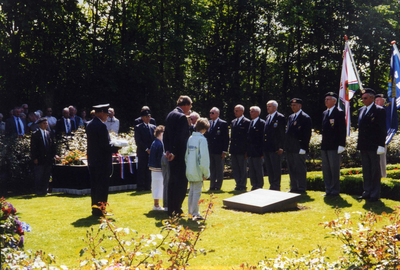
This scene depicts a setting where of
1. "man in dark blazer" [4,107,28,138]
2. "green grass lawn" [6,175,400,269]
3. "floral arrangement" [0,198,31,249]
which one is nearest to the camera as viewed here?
"floral arrangement" [0,198,31,249]

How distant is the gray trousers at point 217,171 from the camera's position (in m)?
11.4

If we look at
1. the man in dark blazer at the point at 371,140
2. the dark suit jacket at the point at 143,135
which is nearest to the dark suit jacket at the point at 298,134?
the man in dark blazer at the point at 371,140

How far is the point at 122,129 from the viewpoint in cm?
2064

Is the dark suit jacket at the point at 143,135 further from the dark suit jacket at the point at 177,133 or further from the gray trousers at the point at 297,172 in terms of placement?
the dark suit jacket at the point at 177,133

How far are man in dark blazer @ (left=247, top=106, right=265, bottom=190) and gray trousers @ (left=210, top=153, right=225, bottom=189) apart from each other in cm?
89

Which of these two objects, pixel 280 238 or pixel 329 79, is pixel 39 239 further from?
pixel 329 79

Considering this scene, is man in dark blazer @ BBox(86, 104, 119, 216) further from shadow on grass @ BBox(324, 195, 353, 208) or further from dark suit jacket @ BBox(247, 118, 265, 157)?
shadow on grass @ BBox(324, 195, 353, 208)

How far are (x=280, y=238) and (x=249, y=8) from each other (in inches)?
972

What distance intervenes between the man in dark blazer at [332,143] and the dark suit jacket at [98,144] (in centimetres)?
479

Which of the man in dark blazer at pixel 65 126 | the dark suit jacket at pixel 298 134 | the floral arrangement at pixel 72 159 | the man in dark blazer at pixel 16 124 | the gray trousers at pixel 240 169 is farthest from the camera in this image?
the man in dark blazer at pixel 65 126

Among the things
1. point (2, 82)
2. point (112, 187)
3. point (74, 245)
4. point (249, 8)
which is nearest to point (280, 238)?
point (74, 245)

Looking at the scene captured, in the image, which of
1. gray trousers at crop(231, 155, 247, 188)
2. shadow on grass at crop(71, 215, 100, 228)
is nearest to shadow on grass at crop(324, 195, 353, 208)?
gray trousers at crop(231, 155, 247, 188)

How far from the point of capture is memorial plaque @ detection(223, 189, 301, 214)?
8125 mm

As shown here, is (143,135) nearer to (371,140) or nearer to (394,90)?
(371,140)
